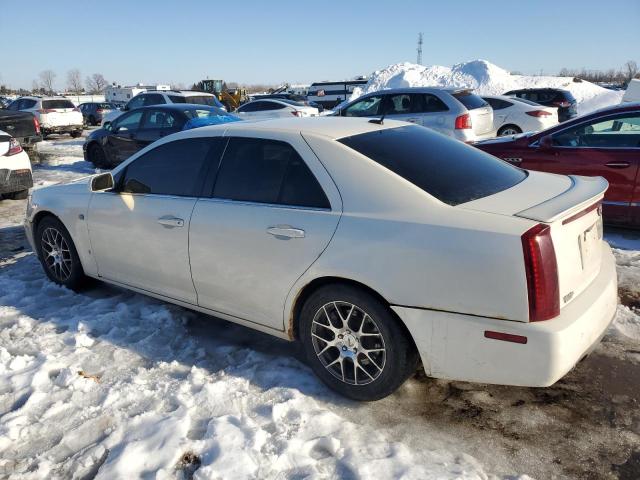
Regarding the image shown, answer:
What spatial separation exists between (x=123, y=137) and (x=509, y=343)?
10.1 metres

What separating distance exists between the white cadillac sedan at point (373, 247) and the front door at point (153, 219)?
0.01 metres

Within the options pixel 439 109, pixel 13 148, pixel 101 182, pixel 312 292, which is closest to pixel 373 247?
pixel 312 292

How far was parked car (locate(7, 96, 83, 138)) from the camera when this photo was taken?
19.3m

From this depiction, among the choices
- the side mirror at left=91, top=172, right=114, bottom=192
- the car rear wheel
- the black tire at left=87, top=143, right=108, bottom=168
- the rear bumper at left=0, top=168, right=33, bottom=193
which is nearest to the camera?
the side mirror at left=91, top=172, right=114, bottom=192

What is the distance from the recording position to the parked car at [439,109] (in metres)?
9.75

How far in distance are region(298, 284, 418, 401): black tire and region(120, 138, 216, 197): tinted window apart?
1286mm

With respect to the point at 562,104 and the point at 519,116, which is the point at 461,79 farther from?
the point at 519,116

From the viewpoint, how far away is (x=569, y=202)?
2693 millimetres

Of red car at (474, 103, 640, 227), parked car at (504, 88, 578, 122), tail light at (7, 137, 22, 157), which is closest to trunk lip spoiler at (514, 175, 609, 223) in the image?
red car at (474, 103, 640, 227)

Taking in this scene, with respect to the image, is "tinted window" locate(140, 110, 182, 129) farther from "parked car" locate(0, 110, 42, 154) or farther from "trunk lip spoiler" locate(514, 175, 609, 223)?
"trunk lip spoiler" locate(514, 175, 609, 223)

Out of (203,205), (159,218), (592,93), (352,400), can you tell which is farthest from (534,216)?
(592,93)

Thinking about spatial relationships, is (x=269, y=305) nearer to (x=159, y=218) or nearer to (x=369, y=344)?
(x=369, y=344)

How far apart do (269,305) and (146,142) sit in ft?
27.1

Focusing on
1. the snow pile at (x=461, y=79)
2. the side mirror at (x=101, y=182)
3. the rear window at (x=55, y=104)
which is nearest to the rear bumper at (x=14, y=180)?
the side mirror at (x=101, y=182)
